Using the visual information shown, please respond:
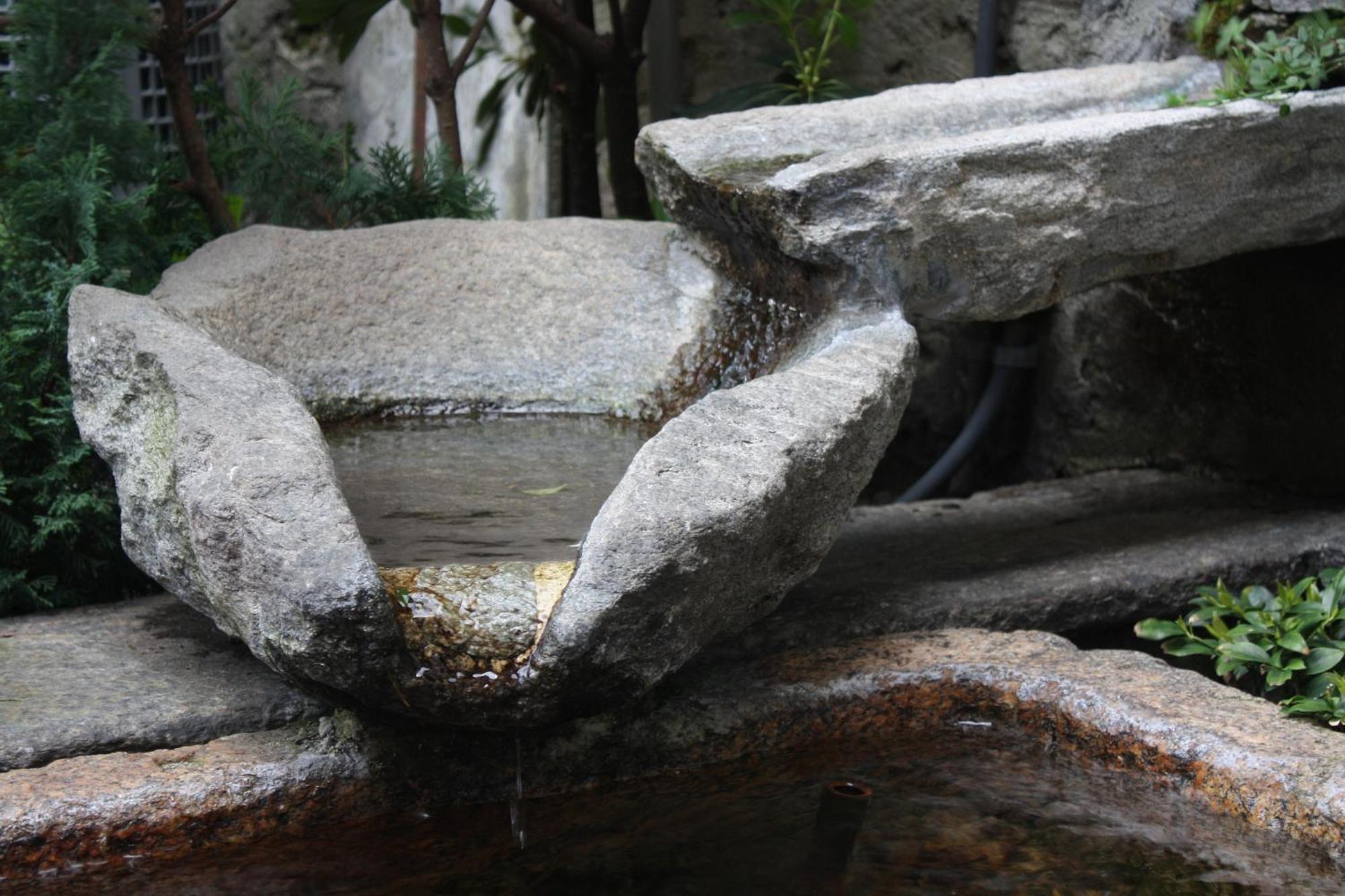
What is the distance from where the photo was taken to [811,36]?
4832mm

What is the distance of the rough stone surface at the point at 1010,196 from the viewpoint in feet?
8.93

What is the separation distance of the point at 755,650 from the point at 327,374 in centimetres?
118

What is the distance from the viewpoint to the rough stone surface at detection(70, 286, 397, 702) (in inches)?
73.9

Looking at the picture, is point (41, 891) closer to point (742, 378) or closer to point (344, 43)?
point (742, 378)

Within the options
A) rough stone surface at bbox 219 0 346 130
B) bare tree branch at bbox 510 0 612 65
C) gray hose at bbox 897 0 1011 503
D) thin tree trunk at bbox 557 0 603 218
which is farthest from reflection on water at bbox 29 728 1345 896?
rough stone surface at bbox 219 0 346 130

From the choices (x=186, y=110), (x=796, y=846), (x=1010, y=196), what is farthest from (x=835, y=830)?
(x=186, y=110)

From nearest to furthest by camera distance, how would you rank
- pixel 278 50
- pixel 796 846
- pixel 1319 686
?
1. pixel 796 846
2. pixel 1319 686
3. pixel 278 50

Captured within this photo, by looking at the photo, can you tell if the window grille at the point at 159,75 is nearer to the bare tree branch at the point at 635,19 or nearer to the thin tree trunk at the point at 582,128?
the thin tree trunk at the point at 582,128

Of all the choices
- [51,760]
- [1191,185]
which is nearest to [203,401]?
[51,760]

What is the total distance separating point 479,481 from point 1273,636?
1515 millimetres

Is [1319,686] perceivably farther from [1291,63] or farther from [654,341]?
[654,341]

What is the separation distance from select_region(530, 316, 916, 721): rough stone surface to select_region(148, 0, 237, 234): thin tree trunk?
1.99 metres

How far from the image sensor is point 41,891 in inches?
76.2

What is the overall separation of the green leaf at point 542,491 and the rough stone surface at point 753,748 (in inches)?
17.9
